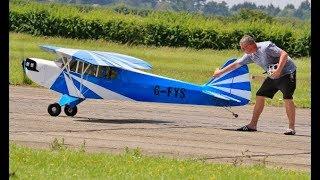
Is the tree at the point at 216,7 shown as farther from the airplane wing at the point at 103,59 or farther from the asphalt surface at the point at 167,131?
the airplane wing at the point at 103,59

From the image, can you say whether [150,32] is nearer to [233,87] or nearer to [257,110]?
[233,87]

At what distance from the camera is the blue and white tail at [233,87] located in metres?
18.5

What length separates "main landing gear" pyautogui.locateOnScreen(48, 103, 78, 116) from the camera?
19000 millimetres

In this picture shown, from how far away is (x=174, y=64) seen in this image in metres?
48.6

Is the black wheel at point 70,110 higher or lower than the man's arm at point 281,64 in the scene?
lower

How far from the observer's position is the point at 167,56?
56.3 m

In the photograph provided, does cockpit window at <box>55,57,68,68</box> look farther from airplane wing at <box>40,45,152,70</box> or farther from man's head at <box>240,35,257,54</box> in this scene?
man's head at <box>240,35,257,54</box>

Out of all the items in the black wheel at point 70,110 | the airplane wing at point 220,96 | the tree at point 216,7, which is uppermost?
the tree at point 216,7

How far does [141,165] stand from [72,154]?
1.10m

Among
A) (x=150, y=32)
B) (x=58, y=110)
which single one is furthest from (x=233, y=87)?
(x=150, y=32)

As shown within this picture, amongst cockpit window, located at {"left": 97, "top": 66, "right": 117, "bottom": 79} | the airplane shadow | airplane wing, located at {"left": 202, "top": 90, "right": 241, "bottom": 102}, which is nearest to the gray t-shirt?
airplane wing, located at {"left": 202, "top": 90, "right": 241, "bottom": 102}

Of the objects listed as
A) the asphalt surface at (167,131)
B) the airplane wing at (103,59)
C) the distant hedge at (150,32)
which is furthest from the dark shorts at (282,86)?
the distant hedge at (150,32)

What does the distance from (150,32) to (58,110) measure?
1751 inches

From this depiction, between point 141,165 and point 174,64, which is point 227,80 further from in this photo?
point 174,64
